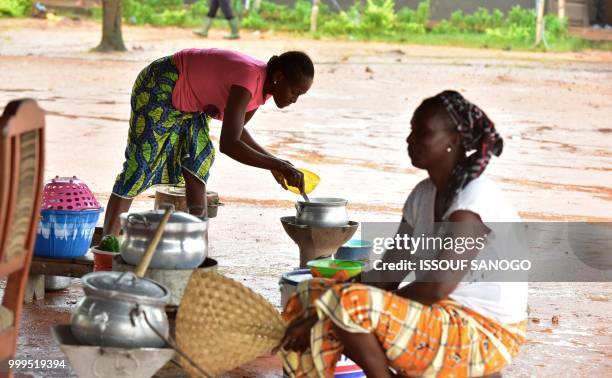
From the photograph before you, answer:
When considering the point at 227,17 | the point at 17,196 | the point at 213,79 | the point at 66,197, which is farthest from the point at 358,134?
the point at 227,17

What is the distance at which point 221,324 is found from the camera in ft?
10.7

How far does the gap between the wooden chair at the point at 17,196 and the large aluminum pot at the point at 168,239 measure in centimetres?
69

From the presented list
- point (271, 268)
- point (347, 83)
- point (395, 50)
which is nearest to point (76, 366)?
point (271, 268)

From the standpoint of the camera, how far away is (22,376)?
3.94 meters

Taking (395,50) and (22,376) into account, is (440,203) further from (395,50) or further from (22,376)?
(395,50)

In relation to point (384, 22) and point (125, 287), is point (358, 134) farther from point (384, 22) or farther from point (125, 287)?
point (384, 22)

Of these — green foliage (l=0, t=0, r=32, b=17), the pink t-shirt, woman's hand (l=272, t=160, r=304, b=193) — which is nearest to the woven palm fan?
woman's hand (l=272, t=160, r=304, b=193)

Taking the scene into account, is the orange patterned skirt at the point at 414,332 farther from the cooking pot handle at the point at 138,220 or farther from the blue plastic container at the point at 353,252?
the blue plastic container at the point at 353,252

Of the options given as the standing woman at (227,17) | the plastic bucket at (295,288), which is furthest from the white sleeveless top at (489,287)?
the standing woman at (227,17)

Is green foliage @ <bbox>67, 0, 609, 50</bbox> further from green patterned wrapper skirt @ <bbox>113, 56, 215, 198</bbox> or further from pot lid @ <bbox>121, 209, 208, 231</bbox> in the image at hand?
pot lid @ <bbox>121, 209, 208, 231</bbox>

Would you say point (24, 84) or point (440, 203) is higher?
point (440, 203)

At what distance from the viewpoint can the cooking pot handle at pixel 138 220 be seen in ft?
11.9

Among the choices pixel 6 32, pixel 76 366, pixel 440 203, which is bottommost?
pixel 6 32

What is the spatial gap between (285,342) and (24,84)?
12.2 metres
